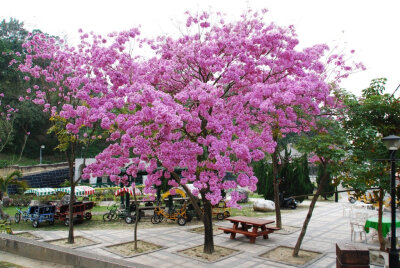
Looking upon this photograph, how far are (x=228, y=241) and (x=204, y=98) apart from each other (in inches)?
208

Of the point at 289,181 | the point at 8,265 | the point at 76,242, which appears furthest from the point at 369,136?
the point at 289,181

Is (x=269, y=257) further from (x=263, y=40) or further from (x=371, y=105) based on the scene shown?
(x=263, y=40)

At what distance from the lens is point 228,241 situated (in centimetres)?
1031

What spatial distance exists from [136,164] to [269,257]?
436 centimetres

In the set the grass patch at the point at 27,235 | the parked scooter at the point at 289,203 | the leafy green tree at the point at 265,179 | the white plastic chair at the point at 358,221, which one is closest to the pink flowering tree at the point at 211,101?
the white plastic chair at the point at 358,221

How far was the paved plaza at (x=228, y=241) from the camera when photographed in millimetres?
8031

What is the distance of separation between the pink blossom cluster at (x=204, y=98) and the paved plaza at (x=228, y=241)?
5.76 ft

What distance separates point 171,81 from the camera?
9.50m

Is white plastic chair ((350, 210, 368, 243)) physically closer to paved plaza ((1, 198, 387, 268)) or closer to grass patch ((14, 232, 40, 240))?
paved plaza ((1, 198, 387, 268))

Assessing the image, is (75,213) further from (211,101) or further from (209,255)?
(211,101)

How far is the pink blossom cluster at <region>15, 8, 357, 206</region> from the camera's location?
25.2 ft

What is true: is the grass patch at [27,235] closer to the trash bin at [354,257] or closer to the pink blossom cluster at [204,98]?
the pink blossom cluster at [204,98]

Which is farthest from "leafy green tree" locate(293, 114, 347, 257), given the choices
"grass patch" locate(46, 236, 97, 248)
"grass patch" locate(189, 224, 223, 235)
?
"grass patch" locate(46, 236, 97, 248)

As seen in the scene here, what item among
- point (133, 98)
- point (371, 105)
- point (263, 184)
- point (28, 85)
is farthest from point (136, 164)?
point (28, 85)
